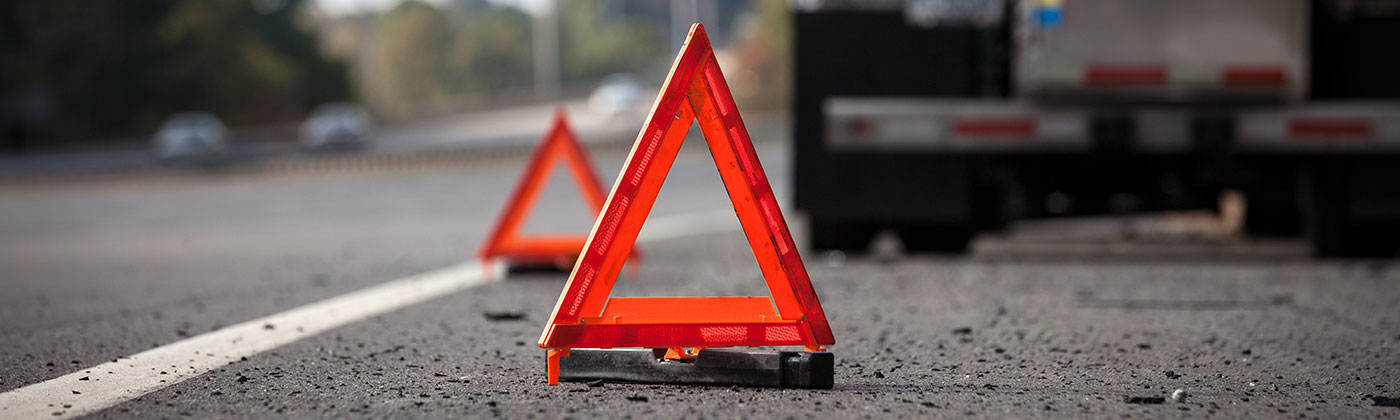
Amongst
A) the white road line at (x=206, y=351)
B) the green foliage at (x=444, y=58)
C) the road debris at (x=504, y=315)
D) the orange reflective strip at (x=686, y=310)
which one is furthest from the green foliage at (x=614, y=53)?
the orange reflective strip at (x=686, y=310)

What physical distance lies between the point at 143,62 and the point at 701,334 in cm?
5565

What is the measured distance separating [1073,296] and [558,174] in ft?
74.6

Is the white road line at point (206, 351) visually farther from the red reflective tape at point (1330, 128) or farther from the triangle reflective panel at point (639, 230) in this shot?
the red reflective tape at point (1330, 128)

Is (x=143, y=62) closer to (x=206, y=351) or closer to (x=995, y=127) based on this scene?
(x=995, y=127)

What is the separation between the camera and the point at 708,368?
14.7ft

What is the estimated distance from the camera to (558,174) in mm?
29406

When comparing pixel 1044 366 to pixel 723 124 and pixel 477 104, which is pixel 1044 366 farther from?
pixel 477 104

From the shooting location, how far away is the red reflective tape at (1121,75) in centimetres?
802

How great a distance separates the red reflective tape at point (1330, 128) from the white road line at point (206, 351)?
13.7 feet

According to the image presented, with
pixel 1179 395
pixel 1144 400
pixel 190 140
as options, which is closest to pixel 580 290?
pixel 1144 400

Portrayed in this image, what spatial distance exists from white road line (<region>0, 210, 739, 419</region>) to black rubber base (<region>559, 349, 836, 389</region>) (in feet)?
3.95

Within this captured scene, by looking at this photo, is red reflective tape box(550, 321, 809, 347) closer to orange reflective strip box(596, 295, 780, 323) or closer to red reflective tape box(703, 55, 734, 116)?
orange reflective strip box(596, 295, 780, 323)

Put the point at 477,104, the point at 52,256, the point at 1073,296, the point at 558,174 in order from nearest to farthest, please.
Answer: the point at 1073,296 < the point at 52,256 < the point at 558,174 < the point at 477,104

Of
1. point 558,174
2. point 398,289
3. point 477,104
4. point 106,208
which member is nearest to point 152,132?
point 477,104
